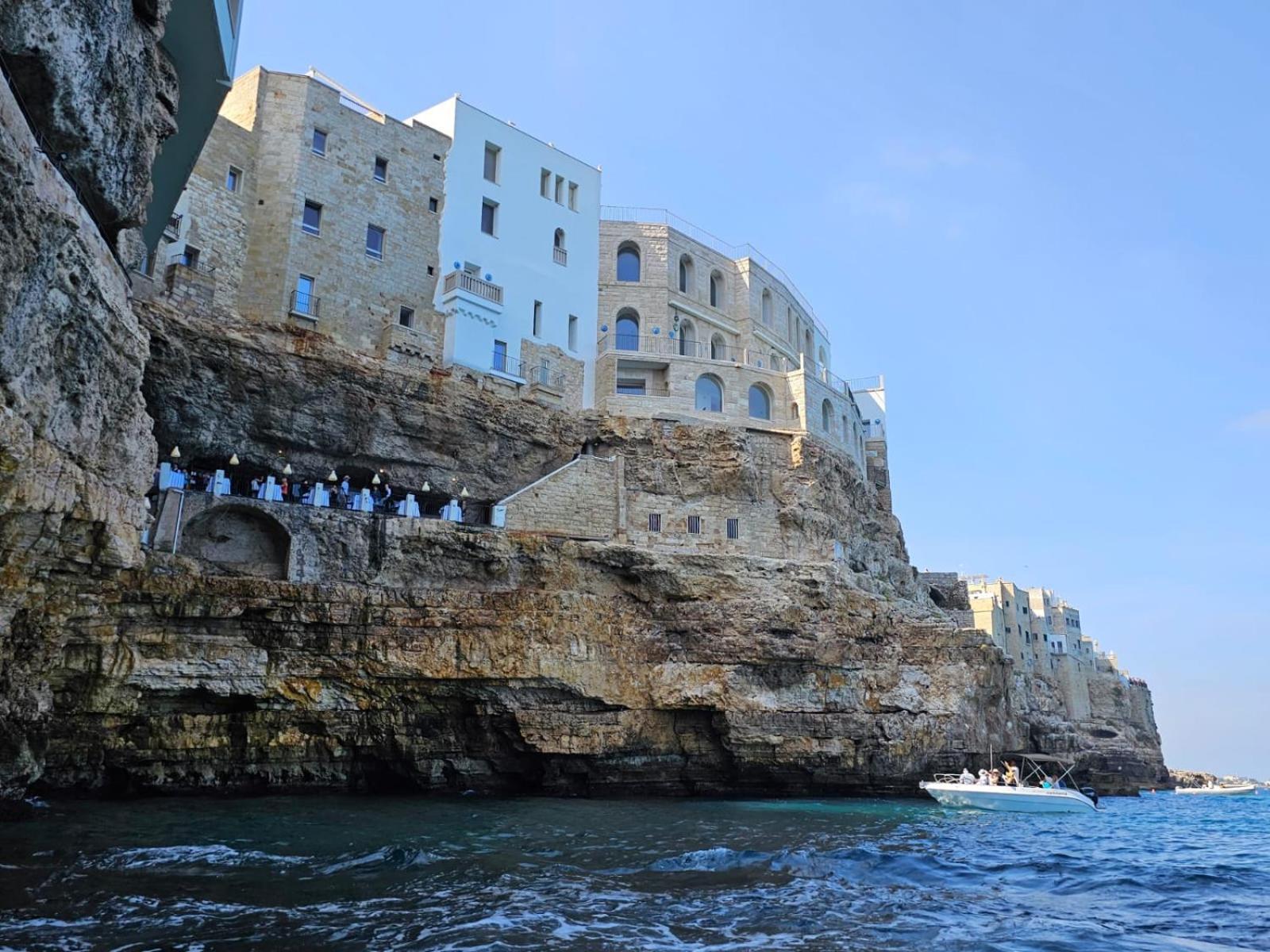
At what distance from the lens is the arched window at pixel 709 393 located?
139 ft

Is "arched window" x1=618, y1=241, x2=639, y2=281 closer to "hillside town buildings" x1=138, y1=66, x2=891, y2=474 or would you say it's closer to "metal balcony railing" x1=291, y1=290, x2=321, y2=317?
"hillside town buildings" x1=138, y1=66, x2=891, y2=474

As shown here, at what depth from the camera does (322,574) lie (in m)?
27.0

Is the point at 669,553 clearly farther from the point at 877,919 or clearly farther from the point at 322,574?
the point at 877,919

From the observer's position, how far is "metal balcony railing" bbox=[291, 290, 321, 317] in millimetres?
31578

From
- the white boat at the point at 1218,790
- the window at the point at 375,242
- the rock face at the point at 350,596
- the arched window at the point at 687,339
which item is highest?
the arched window at the point at 687,339

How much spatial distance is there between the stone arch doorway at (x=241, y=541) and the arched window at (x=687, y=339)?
80.5 feet

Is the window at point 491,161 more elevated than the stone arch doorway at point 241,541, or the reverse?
the window at point 491,161

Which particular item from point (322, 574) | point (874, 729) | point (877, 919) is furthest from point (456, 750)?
point (877, 919)

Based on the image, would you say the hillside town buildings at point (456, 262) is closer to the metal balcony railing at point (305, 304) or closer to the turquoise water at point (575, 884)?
the metal balcony railing at point (305, 304)

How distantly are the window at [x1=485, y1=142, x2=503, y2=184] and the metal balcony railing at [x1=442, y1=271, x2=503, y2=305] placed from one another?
17.2 feet

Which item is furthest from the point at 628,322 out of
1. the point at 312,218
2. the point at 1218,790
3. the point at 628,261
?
the point at 1218,790

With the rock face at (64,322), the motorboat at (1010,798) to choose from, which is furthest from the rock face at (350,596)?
the motorboat at (1010,798)

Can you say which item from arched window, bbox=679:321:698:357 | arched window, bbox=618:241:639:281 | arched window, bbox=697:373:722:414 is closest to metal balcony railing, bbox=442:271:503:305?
arched window, bbox=697:373:722:414

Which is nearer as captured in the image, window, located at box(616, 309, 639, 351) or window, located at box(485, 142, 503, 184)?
window, located at box(485, 142, 503, 184)
